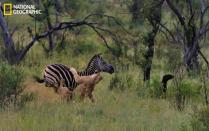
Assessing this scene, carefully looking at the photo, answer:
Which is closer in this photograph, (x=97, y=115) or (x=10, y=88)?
(x=97, y=115)

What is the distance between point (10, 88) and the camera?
11172 mm

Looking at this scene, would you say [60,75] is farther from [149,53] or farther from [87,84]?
[149,53]

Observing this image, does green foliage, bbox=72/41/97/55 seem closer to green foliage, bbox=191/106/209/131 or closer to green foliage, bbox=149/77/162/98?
green foliage, bbox=149/77/162/98

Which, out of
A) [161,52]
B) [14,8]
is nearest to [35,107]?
[14,8]

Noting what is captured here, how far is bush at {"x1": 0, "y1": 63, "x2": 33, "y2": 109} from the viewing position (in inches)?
430

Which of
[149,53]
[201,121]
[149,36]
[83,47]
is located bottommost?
[201,121]

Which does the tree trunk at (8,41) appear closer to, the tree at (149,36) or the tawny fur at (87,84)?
the tree at (149,36)

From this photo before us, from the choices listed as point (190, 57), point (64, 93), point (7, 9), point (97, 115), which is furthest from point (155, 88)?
point (7, 9)

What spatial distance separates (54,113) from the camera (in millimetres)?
10188

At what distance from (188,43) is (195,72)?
3.32 ft

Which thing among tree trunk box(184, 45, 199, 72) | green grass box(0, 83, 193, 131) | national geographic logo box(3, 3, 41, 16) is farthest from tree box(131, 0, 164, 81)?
national geographic logo box(3, 3, 41, 16)

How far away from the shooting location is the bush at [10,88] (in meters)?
10.9

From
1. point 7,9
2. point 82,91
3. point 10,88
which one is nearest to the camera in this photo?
point 10,88

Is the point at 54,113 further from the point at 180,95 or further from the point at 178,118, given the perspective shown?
the point at 180,95
